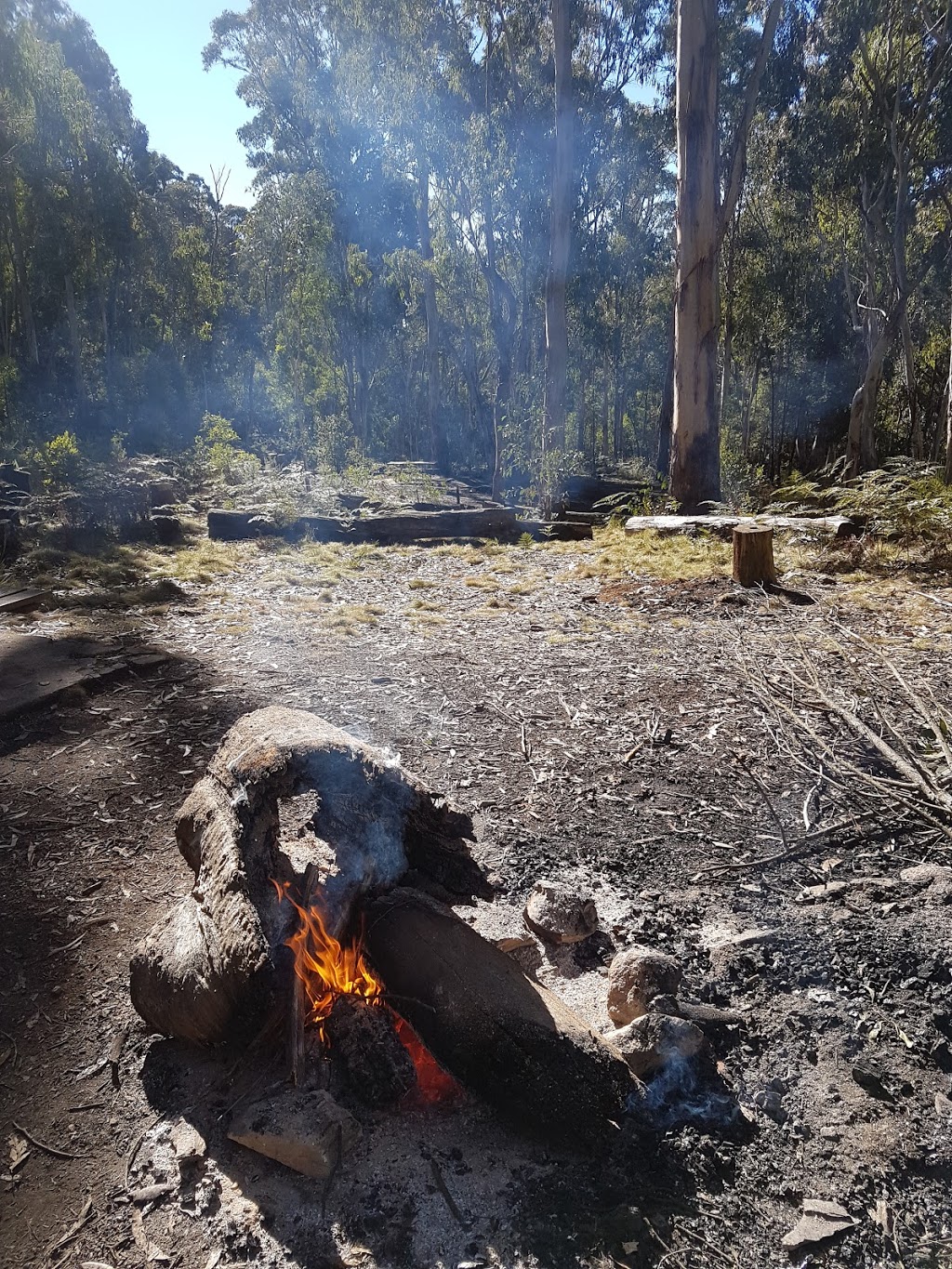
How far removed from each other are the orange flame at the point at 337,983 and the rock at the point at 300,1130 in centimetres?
17

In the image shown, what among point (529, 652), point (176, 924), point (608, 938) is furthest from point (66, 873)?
point (529, 652)

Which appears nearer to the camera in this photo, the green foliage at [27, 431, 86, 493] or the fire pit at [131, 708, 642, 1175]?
the fire pit at [131, 708, 642, 1175]

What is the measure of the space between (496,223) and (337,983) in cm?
2604

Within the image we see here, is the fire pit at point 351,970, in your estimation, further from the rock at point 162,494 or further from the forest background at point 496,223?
the rock at point 162,494

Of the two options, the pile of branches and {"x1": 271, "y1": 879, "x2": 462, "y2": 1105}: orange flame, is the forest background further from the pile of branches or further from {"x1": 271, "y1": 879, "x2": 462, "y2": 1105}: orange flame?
{"x1": 271, "y1": 879, "x2": 462, "y2": 1105}: orange flame

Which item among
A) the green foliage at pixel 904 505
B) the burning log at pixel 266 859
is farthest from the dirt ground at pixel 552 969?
the green foliage at pixel 904 505

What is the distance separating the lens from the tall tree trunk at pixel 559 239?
1422cm

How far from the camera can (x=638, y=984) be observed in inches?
81.4

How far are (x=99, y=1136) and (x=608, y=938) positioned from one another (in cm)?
140

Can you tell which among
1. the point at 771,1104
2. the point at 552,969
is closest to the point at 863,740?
the point at 552,969

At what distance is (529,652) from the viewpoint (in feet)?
17.3

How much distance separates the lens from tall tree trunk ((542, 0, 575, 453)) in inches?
560

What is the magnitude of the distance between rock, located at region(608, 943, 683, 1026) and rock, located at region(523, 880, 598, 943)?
0.77ft

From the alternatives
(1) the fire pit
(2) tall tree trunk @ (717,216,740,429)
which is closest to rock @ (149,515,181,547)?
(1) the fire pit
